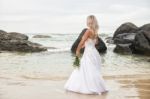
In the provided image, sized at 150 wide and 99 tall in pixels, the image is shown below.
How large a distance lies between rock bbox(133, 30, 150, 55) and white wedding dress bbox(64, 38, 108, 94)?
20388 millimetres

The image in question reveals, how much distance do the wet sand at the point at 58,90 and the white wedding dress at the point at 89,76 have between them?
258mm

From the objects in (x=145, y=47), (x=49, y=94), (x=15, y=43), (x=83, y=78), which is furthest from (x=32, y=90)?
(x=15, y=43)

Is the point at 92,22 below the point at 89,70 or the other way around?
the other way around

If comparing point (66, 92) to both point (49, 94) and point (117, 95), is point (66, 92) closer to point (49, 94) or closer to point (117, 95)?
point (49, 94)

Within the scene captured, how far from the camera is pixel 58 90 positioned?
1210cm

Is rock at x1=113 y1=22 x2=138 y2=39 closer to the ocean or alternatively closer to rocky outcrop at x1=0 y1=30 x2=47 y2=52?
rocky outcrop at x1=0 y1=30 x2=47 y2=52

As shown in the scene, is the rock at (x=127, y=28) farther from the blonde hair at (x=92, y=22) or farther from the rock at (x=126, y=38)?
the blonde hair at (x=92, y=22)

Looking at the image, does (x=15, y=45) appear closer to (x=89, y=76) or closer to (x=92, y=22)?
(x=89, y=76)

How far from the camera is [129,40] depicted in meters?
38.3

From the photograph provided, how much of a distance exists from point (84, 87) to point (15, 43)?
24.0 m

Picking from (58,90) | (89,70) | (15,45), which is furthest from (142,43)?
(89,70)

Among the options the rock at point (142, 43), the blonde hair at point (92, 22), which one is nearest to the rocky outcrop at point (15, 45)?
the rock at point (142, 43)

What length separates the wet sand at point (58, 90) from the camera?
1100 centimetres

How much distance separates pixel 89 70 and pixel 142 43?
70.7 feet
